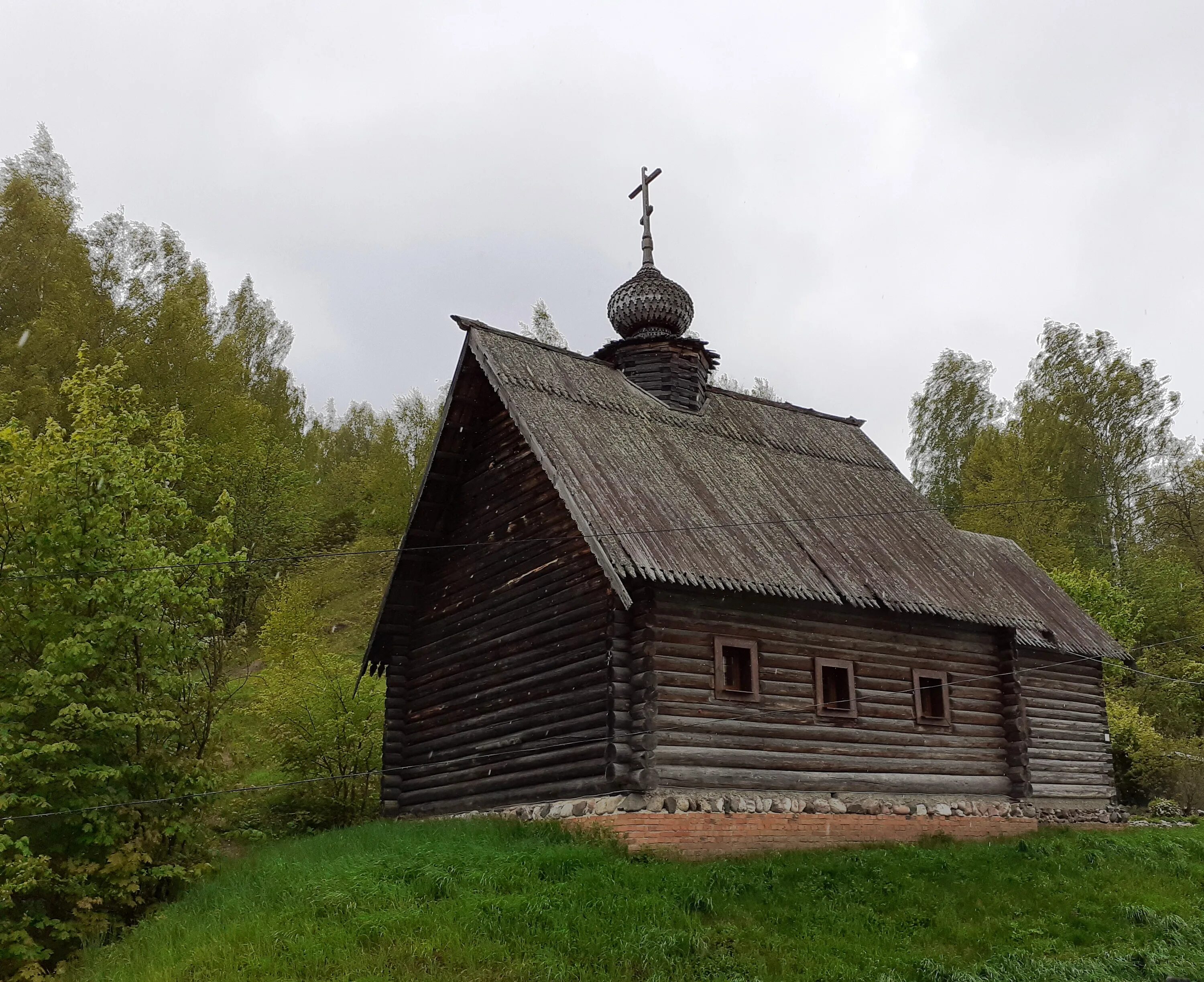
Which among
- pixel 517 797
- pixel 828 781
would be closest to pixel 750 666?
pixel 828 781

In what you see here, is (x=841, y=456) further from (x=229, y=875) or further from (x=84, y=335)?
(x=84, y=335)

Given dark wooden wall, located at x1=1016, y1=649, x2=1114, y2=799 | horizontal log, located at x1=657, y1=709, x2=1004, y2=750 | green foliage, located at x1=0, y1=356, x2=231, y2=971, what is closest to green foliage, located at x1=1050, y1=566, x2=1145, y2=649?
dark wooden wall, located at x1=1016, y1=649, x2=1114, y2=799

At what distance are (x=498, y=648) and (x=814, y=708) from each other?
489 cm

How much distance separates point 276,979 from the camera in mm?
9867

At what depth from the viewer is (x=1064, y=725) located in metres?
21.2

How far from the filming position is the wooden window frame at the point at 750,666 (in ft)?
50.3

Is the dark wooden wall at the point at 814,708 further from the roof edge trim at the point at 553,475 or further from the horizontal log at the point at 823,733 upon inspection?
the roof edge trim at the point at 553,475

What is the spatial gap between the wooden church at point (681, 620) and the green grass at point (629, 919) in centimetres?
173

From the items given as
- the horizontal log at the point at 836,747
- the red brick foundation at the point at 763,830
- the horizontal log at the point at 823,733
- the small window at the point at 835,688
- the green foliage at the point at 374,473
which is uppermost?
the green foliage at the point at 374,473

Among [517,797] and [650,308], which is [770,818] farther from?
[650,308]

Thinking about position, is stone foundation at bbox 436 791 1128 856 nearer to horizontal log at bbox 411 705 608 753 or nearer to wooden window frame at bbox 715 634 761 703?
horizontal log at bbox 411 705 608 753

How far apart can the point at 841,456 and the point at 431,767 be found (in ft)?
33.8

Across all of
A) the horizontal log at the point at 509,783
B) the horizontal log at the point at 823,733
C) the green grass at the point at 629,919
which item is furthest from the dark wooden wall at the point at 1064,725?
the horizontal log at the point at 509,783

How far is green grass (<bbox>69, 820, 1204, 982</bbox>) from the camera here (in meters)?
10.5
